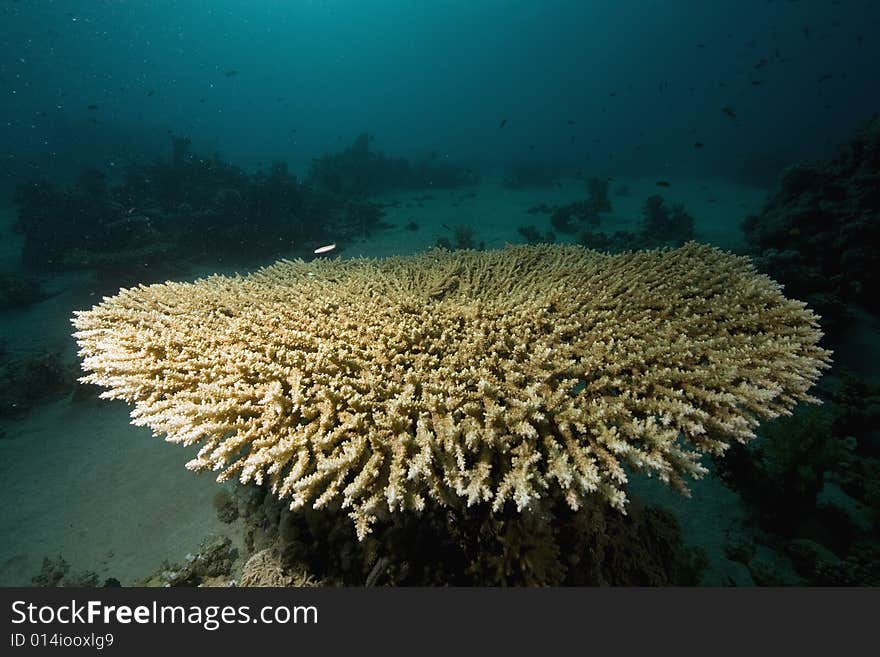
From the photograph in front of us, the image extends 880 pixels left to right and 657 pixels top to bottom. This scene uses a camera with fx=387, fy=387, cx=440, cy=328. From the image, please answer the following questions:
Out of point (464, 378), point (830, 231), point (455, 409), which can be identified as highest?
point (830, 231)

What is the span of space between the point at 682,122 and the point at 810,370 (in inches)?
3361

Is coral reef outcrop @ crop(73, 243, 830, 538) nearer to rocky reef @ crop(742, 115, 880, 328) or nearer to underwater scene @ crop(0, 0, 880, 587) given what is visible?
underwater scene @ crop(0, 0, 880, 587)

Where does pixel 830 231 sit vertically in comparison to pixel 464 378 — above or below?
above

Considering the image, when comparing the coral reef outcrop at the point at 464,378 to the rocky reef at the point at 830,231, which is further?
the rocky reef at the point at 830,231

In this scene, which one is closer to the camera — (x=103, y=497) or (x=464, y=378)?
(x=464, y=378)

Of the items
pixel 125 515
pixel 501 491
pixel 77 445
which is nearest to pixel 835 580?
pixel 501 491

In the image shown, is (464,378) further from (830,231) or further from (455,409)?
(830,231)

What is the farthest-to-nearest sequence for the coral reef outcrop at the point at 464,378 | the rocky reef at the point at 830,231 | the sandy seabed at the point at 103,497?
the rocky reef at the point at 830,231
the sandy seabed at the point at 103,497
the coral reef outcrop at the point at 464,378

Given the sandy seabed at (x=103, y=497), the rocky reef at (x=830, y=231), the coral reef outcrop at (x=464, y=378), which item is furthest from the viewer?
the rocky reef at (x=830, y=231)

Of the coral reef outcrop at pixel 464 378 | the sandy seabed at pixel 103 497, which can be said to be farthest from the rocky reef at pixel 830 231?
the sandy seabed at pixel 103 497

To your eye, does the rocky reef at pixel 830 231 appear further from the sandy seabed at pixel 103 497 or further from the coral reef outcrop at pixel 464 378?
the sandy seabed at pixel 103 497

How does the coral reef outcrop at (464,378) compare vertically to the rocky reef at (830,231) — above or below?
below

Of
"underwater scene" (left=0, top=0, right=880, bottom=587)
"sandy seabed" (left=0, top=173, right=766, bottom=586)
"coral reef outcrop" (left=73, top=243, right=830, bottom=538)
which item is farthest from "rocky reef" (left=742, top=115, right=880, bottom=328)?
"sandy seabed" (left=0, top=173, right=766, bottom=586)

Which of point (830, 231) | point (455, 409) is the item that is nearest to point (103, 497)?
point (455, 409)
